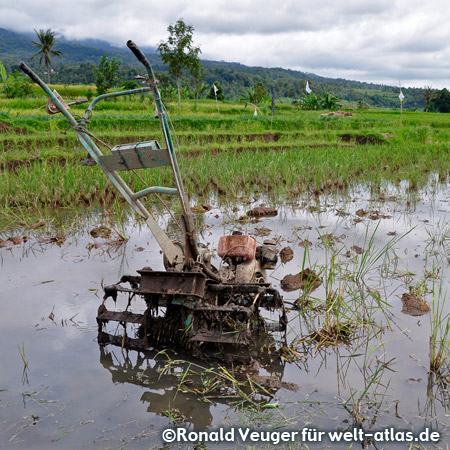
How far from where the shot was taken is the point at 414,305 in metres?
3.60

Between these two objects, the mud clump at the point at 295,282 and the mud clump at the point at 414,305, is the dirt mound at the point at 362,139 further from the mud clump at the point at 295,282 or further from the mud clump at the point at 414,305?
the mud clump at the point at 414,305

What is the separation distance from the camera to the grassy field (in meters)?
6.81

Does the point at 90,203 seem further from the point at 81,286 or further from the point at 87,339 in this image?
the point at 87,339

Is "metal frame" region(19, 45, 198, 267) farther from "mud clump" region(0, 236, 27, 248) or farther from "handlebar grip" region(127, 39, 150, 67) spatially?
"mud clump" region(0, 236, 27, 248)

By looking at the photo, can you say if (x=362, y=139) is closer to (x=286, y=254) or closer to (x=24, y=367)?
(x=286, y=254)

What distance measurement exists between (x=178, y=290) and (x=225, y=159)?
5.98 m

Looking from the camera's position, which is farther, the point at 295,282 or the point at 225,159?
the point at 225,159

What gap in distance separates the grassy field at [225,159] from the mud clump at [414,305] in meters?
2.87

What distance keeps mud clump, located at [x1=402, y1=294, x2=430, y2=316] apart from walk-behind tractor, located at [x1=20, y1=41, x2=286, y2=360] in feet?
3.07

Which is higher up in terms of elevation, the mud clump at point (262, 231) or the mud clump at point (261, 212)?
the mud clump at point (261, 212)

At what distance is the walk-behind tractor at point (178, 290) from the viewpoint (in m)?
2.72

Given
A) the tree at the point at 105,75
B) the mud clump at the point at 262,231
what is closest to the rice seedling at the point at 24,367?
the mud clump at the point at 262,231

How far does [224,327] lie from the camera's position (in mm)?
3162

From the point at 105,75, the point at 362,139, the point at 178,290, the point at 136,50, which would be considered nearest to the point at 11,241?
the point at 178,290
